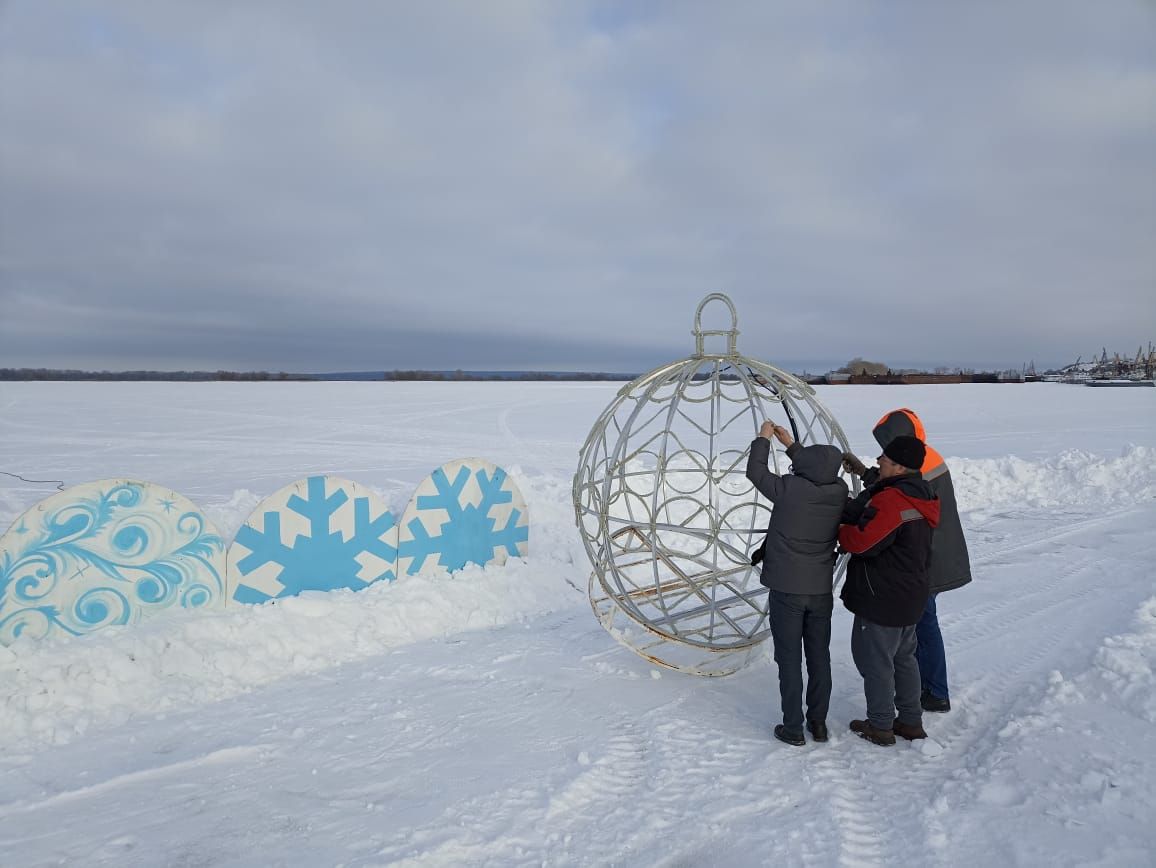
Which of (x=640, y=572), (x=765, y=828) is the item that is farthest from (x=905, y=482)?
(x=640, y=572)

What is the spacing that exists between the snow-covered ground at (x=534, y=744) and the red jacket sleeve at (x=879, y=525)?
3.55 ft

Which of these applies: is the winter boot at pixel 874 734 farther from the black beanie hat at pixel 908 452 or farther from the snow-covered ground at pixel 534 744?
the black beanie hat at pixel 908 452

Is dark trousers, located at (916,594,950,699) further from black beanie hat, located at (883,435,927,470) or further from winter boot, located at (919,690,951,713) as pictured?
black beanie hat, located at (883,435,927,470)

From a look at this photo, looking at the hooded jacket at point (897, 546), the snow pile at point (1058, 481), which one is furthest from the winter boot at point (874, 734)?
the snow pile at point (1058, 481)

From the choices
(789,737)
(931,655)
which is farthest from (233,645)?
(931,655)

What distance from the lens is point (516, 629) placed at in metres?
4.96

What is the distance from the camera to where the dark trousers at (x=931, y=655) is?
3754 mm

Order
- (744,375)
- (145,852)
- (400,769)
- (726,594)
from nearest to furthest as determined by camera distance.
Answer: (145,852), (400,769), (744,375), (726,594)

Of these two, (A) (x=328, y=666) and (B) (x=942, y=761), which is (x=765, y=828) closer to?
(B) (x=942, y=761)

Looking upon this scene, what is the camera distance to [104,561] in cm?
423

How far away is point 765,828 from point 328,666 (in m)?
2.81

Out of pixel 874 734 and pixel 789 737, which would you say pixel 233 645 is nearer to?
pixel 789 737

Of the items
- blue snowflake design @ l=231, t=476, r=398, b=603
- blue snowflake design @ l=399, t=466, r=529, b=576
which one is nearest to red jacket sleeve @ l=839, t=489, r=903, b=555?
blue snowflake design @ l=399, t=466, r=529, b=576

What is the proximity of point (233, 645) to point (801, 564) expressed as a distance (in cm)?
350
